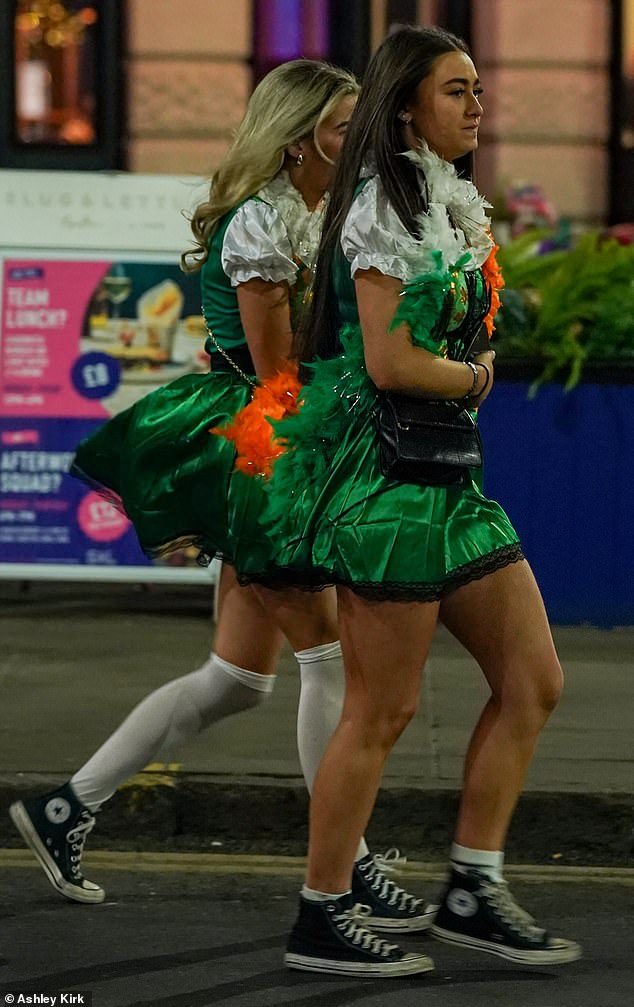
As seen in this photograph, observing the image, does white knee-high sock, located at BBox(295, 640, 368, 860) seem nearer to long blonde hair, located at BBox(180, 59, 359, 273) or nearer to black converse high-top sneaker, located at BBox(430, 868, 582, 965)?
black converse high-top sneaker, located at BBox(430, 868, 582, 965)

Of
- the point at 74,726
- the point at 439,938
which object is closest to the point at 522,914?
the point at 439,938

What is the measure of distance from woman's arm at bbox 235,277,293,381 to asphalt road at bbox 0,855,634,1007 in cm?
133

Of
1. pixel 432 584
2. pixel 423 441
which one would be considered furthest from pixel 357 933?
pixel 423 441

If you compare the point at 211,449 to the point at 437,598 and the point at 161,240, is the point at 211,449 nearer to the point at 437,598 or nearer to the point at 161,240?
the point at 437,598

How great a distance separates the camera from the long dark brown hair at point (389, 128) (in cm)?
389

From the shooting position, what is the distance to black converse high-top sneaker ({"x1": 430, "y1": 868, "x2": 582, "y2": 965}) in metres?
4.14

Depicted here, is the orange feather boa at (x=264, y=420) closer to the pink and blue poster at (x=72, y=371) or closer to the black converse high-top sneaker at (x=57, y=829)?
the black converse high-top sneaker at (x=57, y=829)

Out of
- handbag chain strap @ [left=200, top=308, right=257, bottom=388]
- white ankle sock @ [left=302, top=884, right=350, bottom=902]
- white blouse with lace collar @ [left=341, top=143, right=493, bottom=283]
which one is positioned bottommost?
white ankle sock @ [left=302, top=884, right=350, bottom=902]

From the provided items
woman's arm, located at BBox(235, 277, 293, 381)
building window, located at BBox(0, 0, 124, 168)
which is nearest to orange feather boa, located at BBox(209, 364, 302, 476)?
woman's arm, located at BBox(235, 277, 293, 381)

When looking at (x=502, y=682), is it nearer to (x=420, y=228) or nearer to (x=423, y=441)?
(x=423, y=441)

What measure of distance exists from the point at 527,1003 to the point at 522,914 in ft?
0.96

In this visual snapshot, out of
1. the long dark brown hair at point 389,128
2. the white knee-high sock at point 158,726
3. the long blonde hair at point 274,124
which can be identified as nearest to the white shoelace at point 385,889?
the white knee-high sock at point 158,726

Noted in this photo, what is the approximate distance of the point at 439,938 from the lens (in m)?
4.28

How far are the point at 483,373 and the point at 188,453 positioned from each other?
84 cm
